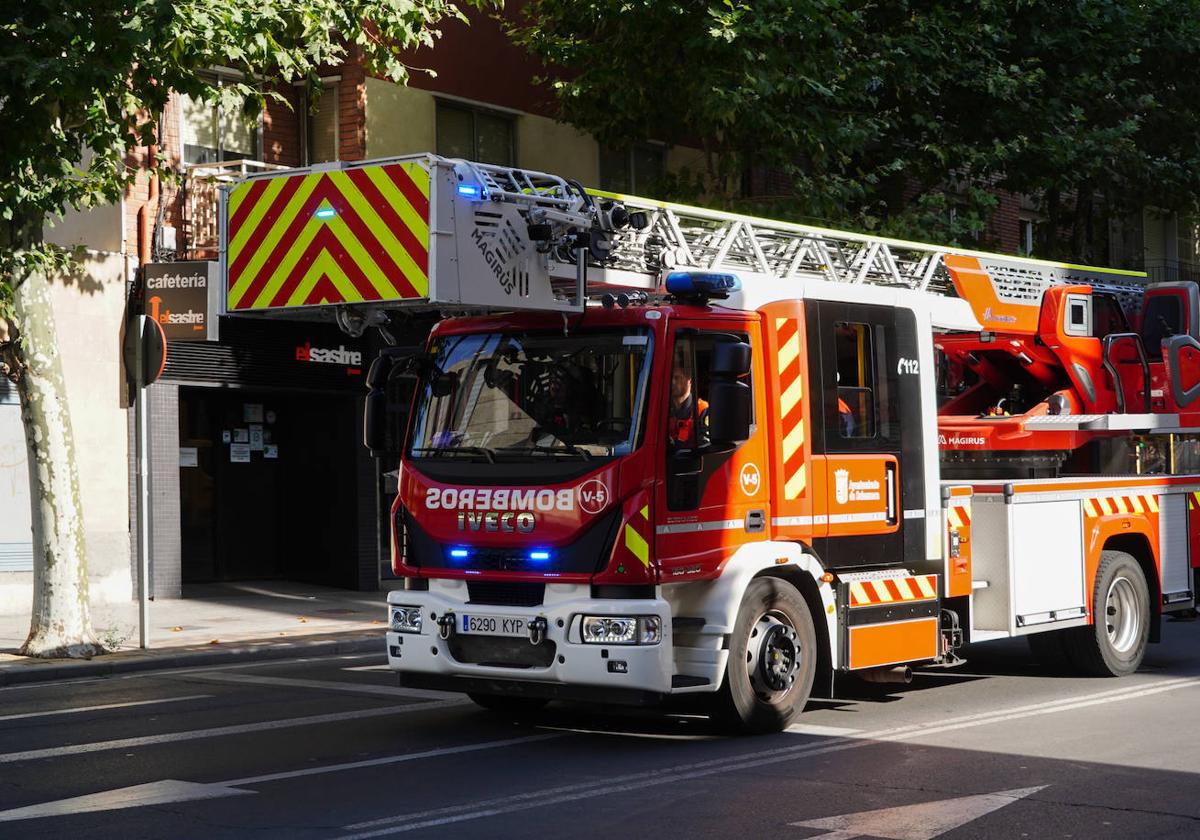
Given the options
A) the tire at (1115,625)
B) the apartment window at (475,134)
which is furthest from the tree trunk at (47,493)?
the apartment window at (475,134)

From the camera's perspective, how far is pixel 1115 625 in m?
12.7

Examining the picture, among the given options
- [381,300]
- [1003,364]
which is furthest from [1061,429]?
[381,300]

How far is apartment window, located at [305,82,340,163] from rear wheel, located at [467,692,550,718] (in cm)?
1292

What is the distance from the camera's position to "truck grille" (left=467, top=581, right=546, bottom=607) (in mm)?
9281

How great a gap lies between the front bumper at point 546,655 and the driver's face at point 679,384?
45.9 inches

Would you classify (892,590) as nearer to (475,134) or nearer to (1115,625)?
(1115,625)

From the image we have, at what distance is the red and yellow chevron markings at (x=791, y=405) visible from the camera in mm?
9828

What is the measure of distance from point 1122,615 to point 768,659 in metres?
4.47

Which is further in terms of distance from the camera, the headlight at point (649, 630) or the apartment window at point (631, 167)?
the apartment window at point (631, 167)

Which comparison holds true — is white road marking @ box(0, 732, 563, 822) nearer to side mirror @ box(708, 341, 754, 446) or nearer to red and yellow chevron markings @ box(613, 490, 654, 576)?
red and yellow chevron markings @ box(613, 490, 654, 576)

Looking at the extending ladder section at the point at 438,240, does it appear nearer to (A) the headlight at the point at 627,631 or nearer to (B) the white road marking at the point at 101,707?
(A) the headlight at the point at 627,631

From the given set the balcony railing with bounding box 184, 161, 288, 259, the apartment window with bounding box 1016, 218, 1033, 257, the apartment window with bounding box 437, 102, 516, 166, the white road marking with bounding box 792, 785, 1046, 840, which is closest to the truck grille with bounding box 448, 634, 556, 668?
the white road marking with bounding box 792, 785, 1046, 840

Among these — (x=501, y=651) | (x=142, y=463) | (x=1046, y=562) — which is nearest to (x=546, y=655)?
(x=501, y=651)

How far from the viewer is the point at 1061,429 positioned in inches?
517
